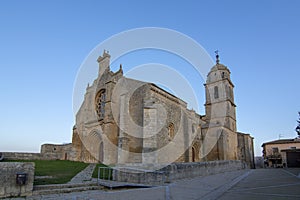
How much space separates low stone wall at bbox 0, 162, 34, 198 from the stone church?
8.80 metres

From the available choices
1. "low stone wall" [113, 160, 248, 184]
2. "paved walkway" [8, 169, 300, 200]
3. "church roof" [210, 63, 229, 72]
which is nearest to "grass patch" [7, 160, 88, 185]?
"paved walkway" [8, 169, 300, 200]

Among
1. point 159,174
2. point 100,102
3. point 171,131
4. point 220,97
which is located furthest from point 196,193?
point 220,97

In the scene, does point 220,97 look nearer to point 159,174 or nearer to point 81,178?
point 159,174

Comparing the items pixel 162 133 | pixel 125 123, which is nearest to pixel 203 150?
pixel 162 133

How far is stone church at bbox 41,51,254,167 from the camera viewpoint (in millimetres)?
16031

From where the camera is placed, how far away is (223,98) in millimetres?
28141

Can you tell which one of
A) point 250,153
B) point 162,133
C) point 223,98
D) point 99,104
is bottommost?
point 250,153

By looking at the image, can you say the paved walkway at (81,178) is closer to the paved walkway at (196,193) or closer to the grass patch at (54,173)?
the grass patch at (54,173)

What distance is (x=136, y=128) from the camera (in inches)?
690

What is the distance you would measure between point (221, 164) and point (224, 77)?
603 inches

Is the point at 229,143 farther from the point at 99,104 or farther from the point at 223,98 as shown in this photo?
the point at 99,104

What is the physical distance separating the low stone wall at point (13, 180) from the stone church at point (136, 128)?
8796 mm

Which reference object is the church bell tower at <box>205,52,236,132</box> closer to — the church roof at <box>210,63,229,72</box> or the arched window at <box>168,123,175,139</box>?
the church roof at <box>210,63,229,72</box>

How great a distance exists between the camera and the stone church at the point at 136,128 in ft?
52.6
